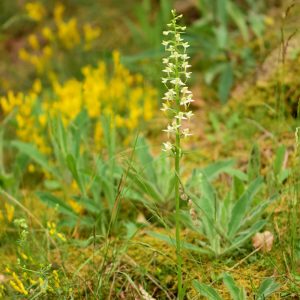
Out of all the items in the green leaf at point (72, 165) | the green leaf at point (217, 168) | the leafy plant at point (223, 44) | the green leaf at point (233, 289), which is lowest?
the green leaf at point (233, 289)

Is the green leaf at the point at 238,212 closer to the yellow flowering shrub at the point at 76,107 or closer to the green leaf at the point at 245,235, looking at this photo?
the green leaf at the point at 245,235

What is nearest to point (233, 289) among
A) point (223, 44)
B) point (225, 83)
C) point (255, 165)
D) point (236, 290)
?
point (236, 290)

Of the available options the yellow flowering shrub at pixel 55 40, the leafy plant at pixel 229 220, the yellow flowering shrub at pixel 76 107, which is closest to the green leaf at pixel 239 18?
the yellow flowering shrub at pixel 76 107

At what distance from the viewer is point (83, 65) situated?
13.8ft

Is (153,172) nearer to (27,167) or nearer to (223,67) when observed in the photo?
(27,167)

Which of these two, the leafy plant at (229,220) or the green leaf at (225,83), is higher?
the green leaf at (225,83)

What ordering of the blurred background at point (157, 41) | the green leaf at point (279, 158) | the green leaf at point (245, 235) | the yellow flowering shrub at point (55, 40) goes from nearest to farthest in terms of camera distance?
the green leaf at point (245, 235) < the green leaf at point (279, 158) < the blurred background at point (157, 41) < the yellow flowering shrub at point (55, 40)

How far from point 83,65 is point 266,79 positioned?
1.71 meters

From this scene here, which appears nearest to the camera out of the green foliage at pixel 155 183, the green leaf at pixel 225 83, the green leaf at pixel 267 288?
the green leaf at pixel 267 288

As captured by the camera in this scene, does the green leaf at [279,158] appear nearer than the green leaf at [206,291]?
No

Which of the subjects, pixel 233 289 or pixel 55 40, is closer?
pixel 233 289

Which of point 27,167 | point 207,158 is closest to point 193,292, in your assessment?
point 207,158

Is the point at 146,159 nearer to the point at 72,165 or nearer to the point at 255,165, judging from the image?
the point at 72,165

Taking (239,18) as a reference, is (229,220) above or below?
below
